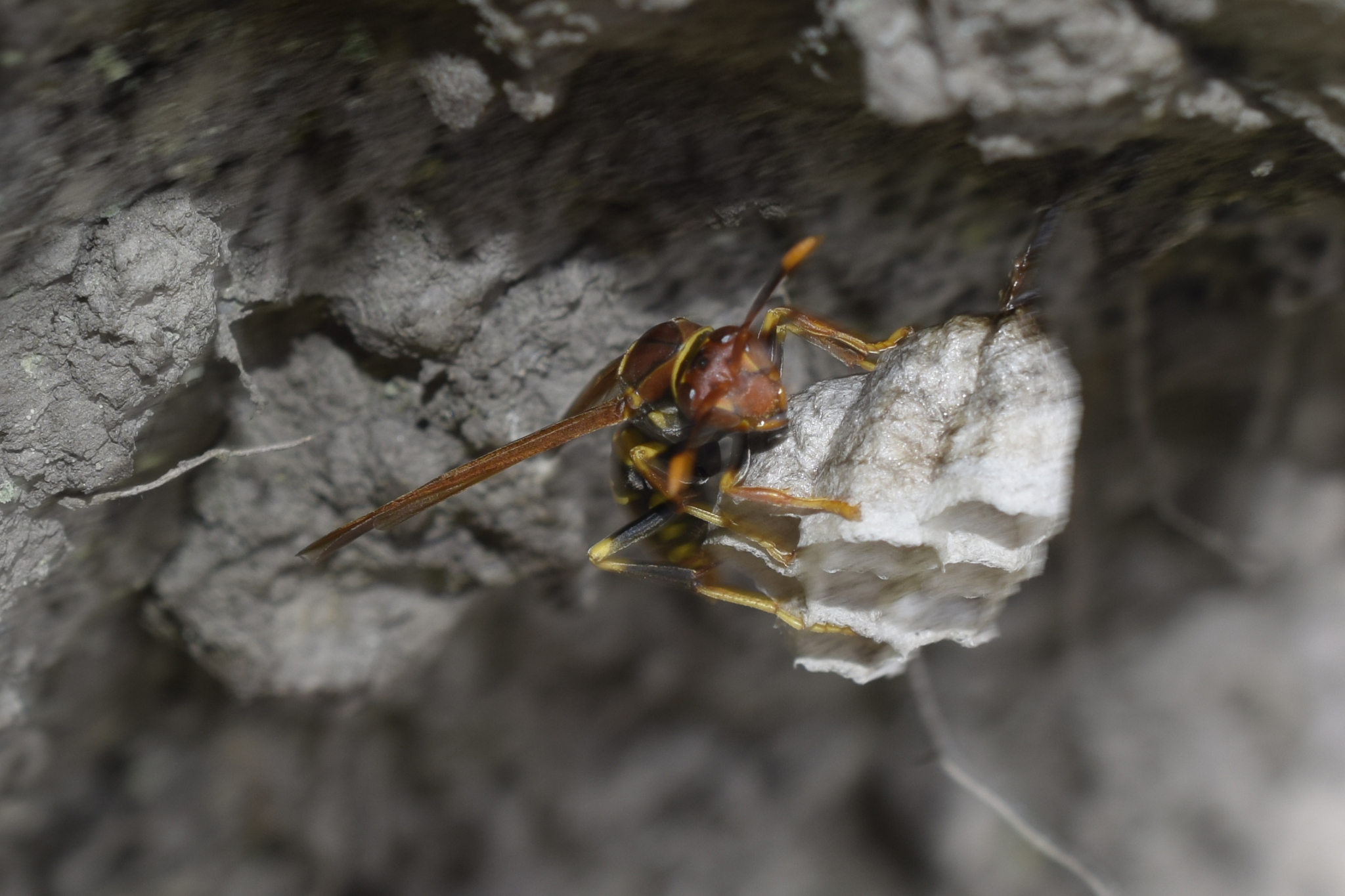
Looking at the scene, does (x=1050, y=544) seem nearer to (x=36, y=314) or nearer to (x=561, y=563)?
(x=561, y=563)

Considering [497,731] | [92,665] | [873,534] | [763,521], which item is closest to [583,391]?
[763,521]

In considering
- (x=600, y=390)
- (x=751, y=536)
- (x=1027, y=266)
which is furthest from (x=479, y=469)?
(x=1027, y=266)

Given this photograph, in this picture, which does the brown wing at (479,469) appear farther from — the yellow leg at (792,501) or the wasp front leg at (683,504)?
the yellow leg at (792,501)

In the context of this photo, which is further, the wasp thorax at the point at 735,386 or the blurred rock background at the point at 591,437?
the wasp thorax at the point at 735,386

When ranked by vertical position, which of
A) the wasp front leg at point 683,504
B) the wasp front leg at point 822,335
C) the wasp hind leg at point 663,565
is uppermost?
the wasp front leg at point 822,335

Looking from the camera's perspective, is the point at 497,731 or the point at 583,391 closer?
the point at 583,391

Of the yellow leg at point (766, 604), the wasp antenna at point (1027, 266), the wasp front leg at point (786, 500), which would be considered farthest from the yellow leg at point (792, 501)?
the wasp antenna at point (1027, 266)
